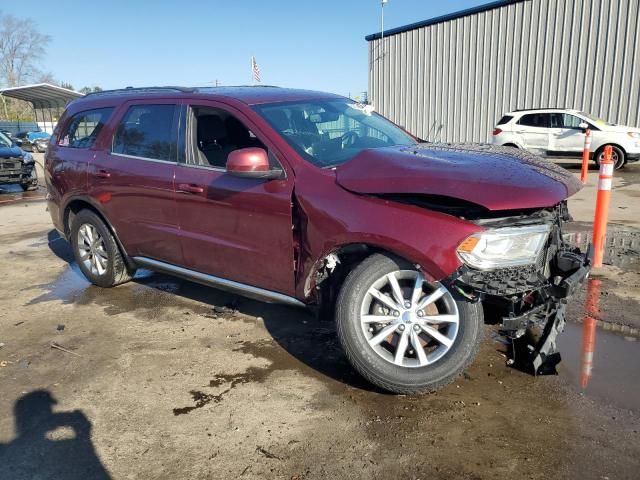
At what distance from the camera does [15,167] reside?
13.4 m

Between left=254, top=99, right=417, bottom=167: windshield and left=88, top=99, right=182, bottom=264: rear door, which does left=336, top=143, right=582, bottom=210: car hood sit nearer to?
left=254, top=99, right=417, bottom=167: windshield

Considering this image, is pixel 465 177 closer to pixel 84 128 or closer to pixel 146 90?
pixel 146 90

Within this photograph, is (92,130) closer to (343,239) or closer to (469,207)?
(343,239)

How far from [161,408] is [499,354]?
224 cm

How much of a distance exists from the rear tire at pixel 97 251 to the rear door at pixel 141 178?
0.24 meters

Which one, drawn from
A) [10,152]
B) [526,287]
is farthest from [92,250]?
[10,152]

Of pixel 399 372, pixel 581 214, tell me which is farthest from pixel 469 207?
pixel 581 214

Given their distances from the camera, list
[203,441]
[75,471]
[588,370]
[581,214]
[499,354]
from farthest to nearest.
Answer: [581,214] < [499,354] < [588,370] < [203,441] < [75,471]

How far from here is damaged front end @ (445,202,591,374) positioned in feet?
9.25

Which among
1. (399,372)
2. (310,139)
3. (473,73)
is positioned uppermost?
(473,73)

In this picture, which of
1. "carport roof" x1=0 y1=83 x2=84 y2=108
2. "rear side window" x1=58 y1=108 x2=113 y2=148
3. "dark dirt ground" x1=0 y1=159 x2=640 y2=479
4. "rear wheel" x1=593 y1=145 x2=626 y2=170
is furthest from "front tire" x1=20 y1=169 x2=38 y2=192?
"rear wheel" x1=593 y1=145 x2=626 y2=170

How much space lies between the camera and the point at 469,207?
286 centimetres

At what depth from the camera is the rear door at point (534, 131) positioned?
1510 centimetres

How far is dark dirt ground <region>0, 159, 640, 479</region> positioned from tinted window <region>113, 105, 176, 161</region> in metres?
1.42
